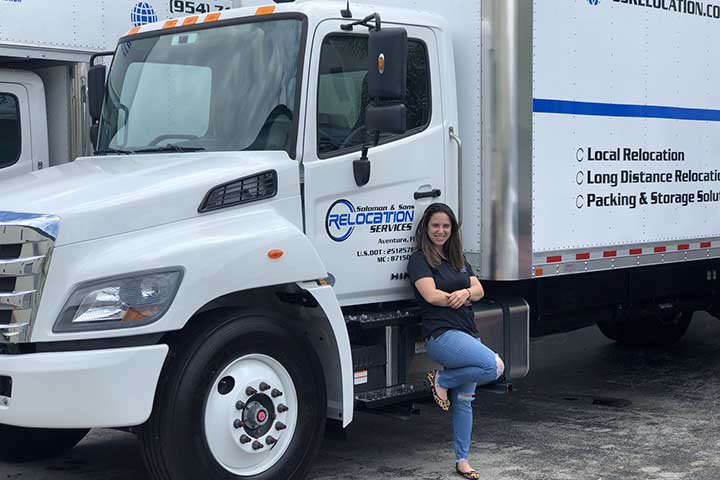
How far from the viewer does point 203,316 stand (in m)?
5.56

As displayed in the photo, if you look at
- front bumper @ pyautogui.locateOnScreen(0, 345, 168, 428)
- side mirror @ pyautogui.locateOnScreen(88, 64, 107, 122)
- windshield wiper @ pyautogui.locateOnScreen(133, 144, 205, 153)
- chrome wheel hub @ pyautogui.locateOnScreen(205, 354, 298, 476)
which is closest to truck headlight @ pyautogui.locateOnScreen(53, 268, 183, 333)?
front bumper @ pyautogui.locateOnScreen(0, 345, 168, 428)

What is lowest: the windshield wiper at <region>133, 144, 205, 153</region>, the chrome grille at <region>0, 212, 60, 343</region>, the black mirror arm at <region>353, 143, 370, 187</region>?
the chrome grille at <region>0, 212, 60, 343</region>

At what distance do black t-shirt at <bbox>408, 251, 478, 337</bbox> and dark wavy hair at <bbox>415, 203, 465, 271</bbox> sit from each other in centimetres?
3

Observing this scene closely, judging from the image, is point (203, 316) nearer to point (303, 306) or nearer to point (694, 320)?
point (303, 306)

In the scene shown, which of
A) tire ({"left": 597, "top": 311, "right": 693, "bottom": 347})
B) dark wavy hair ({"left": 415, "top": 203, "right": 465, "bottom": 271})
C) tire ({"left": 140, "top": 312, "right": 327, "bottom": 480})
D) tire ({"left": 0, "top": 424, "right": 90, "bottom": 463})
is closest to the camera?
tire ({"left": 140, "top": 312, "right": 327, "bottom": 480})

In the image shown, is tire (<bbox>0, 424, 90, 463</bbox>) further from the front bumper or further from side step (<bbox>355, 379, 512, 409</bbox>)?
side step (<bbox>355, 379, 512, 409</bbox>)

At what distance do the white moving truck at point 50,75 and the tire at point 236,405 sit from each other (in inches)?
124

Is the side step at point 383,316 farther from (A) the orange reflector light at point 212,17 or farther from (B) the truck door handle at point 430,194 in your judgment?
(A) the orange reflector light at point 212,17

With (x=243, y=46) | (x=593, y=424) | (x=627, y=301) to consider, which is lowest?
(x=593, y=424)

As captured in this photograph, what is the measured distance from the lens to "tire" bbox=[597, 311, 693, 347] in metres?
10.9

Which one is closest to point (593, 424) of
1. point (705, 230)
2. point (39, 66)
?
point (705, 230)

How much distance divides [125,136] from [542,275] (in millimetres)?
2731

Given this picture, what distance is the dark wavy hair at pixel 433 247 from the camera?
20.9 ft

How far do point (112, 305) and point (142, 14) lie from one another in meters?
3.97
